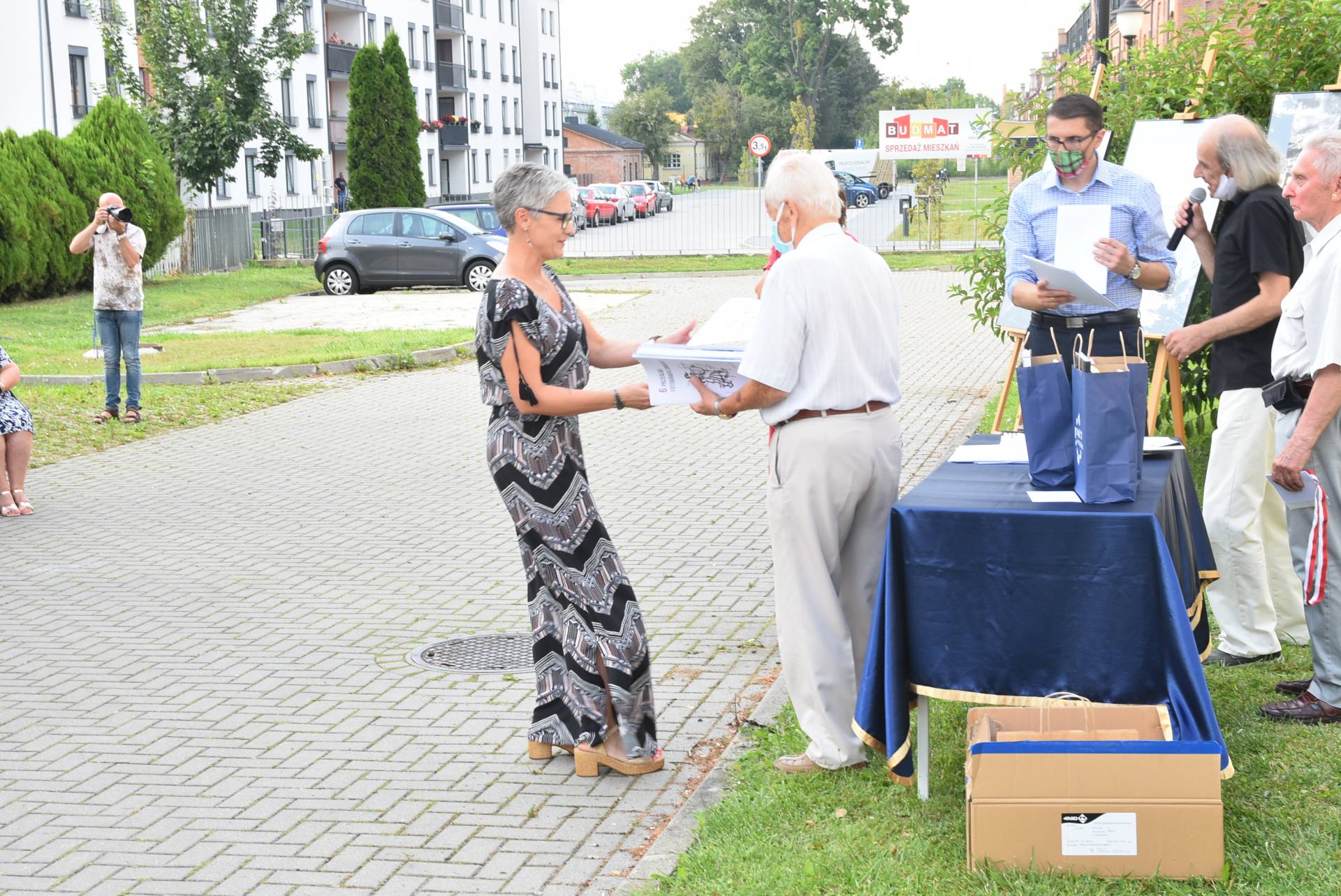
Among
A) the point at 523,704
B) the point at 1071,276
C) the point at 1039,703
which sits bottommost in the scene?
the point at 523,704

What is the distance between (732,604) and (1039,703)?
332 centimetres

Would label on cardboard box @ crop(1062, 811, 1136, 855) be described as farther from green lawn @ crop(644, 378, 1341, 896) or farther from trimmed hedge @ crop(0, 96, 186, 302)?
trimmed hedge @ crop(0, 96, 186, 302)

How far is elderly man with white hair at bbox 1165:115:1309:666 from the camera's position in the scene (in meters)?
5.66

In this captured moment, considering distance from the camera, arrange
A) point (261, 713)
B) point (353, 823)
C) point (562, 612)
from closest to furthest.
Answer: point (353, 823) → point (562, 612) → point (261, 713)

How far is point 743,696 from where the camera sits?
6.14m

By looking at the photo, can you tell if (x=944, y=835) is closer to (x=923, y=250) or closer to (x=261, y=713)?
(x=261, y=713)

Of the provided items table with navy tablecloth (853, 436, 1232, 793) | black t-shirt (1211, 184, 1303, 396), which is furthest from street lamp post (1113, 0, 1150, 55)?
table with navy tablecloth (853, 436, 1232, 793)

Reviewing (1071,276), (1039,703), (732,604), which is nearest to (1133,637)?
(1039,703)

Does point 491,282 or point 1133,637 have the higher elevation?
point 491,282

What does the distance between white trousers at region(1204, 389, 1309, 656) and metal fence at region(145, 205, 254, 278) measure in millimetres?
28613

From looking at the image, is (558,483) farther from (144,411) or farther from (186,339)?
(186,339)

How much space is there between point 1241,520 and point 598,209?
182 feet

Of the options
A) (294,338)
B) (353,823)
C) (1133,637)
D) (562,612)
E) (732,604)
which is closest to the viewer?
(1133,637)

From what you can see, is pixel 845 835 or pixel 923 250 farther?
pixel 923 250
